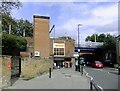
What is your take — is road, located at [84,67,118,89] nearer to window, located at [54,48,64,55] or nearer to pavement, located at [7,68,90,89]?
pavement, located at [7,68,90,89]

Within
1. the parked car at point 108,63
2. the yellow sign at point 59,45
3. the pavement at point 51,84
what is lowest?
the parked car at point 108,63

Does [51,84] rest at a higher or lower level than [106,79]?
higher

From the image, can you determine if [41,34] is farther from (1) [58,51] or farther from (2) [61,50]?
(2) [61,50]

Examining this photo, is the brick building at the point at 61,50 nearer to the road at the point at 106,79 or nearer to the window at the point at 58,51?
the window at the point at 58,51

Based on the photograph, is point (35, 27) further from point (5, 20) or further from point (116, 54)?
point (5, 20)

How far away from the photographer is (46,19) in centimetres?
7219

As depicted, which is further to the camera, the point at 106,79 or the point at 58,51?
the point at 58,51

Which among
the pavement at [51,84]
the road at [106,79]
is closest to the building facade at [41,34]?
the road at [106,79]

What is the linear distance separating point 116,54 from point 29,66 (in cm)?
5498

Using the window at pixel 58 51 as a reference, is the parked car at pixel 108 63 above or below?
below

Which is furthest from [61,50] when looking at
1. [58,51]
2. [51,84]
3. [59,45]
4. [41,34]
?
[51,84]

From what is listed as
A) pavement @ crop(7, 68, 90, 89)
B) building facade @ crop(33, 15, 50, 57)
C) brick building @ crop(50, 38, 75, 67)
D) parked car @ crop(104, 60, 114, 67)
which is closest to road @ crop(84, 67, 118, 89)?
pavement @ crop(7, 68, 90, 89)

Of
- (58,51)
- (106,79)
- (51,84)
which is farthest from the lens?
(58,51)

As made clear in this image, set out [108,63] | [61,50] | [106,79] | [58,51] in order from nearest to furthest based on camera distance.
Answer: [106,79]
[58,51]
[61,50]
[108,63]
